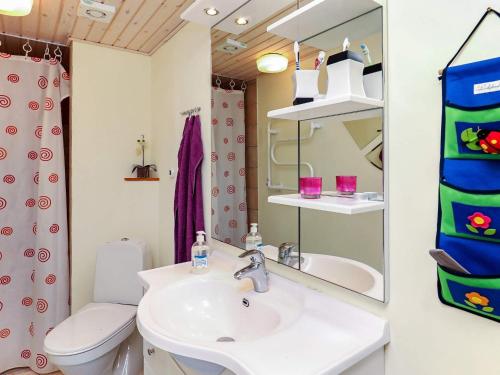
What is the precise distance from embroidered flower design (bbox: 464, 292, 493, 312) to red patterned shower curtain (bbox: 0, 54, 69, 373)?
241 cm

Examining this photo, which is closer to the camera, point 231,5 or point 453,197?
point 453,197

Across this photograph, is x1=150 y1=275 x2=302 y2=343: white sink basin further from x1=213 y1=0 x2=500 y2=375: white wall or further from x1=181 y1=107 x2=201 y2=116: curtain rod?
x1=181 y1=107 x2=201 y2=116: curtain rod

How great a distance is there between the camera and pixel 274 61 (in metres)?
1.41

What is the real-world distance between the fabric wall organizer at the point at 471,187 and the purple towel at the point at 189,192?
131 cm

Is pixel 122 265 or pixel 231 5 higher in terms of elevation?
pixel 231 5

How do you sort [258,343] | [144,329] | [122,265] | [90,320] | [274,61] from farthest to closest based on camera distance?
[122,265] < [90,320] < [274,61] < [144,329] < [258,343]

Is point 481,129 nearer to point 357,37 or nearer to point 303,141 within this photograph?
point 357,37

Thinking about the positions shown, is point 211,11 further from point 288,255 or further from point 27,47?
point 27,47

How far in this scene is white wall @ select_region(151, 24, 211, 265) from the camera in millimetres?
1873

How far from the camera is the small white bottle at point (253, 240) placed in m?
1.49

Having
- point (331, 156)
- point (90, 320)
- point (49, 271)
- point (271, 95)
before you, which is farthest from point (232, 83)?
point (49, 271)

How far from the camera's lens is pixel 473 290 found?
0.74m

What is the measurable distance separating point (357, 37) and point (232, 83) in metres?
0.77

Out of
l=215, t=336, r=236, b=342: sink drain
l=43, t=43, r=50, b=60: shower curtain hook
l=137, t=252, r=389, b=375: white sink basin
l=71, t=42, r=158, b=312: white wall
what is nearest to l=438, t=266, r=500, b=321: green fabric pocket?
l=137, t=252, r=389, b=375: white sink basin
